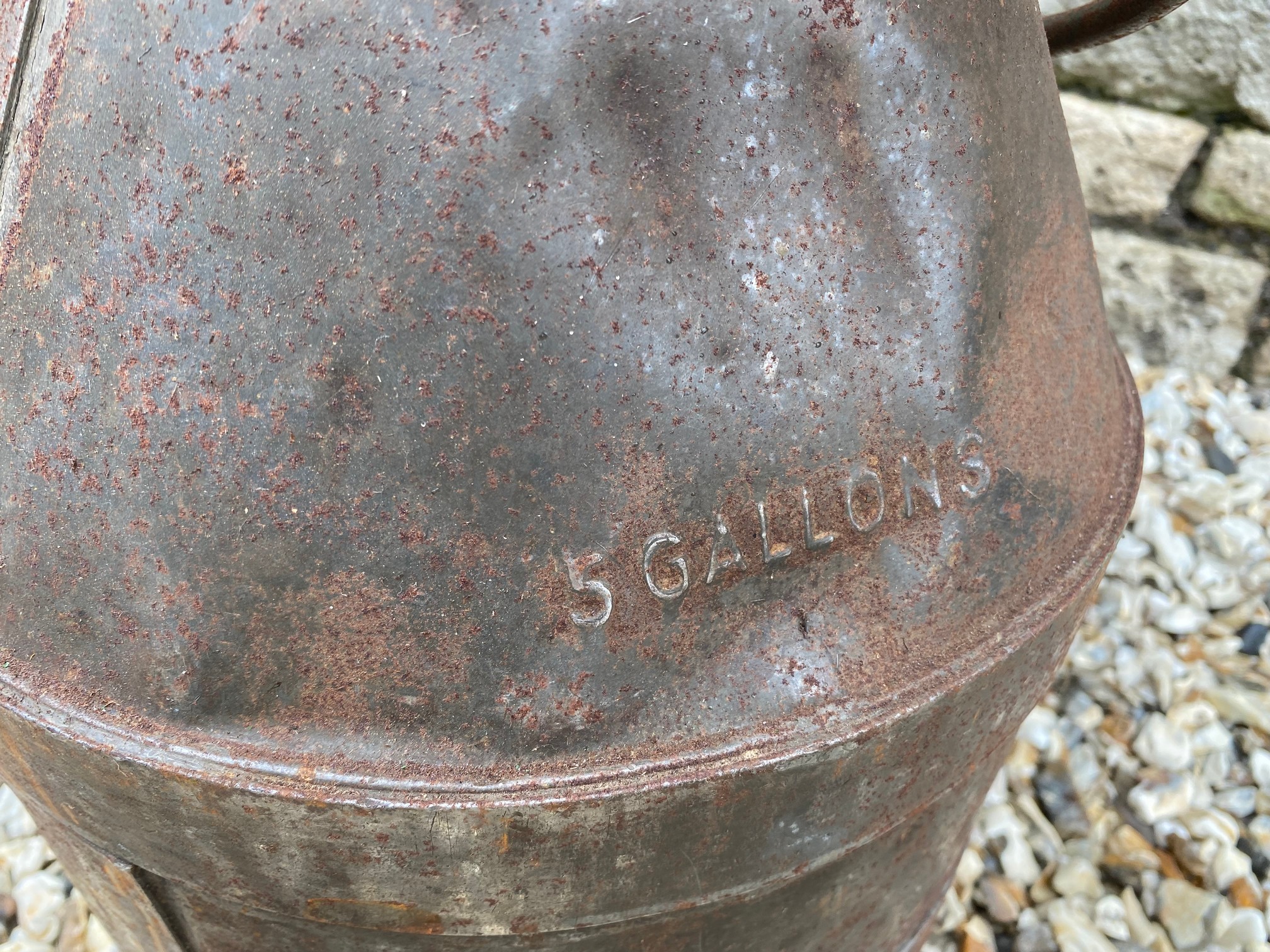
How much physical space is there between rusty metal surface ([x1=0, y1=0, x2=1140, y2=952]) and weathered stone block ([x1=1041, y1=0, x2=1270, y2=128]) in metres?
1.77

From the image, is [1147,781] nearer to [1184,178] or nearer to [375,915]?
[1184,178]

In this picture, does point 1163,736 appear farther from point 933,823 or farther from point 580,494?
point 580,494

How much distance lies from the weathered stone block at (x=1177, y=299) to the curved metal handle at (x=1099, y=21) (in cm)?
145

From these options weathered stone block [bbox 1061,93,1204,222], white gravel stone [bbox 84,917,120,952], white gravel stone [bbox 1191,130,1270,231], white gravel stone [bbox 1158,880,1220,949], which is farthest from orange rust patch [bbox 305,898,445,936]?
white gravel stone [bbox 1191,130,1270,231]

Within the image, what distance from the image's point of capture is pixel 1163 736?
198cm

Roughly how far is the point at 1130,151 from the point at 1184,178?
142mm

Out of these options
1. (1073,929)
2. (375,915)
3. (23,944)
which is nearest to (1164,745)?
(1073,929)

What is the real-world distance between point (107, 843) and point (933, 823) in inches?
32.1

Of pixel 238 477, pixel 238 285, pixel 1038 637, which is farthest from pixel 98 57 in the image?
pixel 1038 637

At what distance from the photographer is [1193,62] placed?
2381 millimetres

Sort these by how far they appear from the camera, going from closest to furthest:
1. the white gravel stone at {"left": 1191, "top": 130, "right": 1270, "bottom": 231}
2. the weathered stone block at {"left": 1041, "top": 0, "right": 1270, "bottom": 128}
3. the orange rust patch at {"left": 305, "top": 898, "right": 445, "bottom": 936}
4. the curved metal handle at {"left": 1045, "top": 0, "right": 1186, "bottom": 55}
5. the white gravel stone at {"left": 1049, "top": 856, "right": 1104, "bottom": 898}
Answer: the orange rust patch at {"left": 305, "top": 898, "right": 445, "bottom": 936} → the curved metal handle at {"left": 1045, "top": 0, "right": 1186, "bottom": 55} → the white gravel stone at {"left": 1049, "top": 856, "right": 1104, "bottom": 898} → the weathered stone block at {"left": 1041, "top": 0, "right": 1270, "bottom": 128} → the white gravel stone at {"left": 1191, "top": 130, "right": 1270, "bottom": 231}

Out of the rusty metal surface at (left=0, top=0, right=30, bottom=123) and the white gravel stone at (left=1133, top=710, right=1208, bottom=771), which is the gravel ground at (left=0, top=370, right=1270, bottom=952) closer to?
the white gravel stone at (left=1133, top=710, right=1208, bottom=771)

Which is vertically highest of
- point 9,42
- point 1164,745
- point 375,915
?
point 9,42

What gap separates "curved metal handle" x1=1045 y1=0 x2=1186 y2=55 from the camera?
1127 mm
